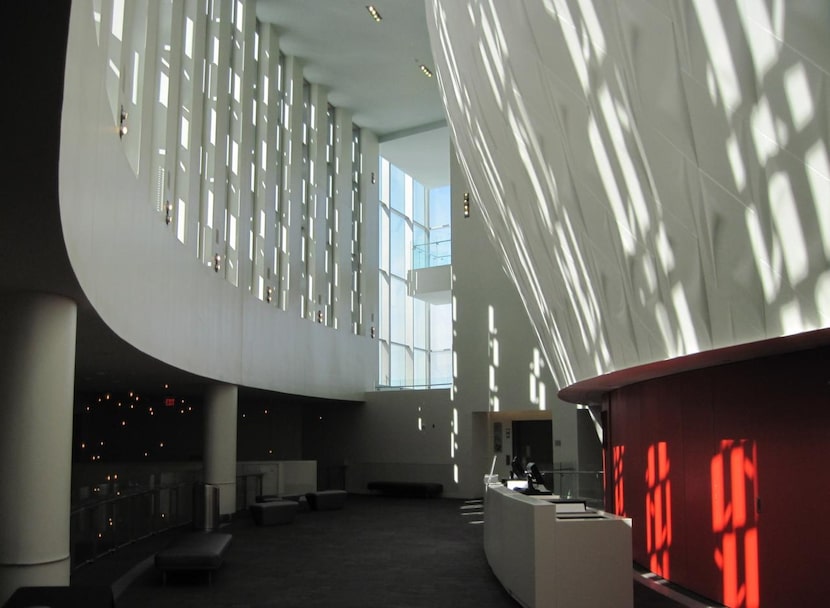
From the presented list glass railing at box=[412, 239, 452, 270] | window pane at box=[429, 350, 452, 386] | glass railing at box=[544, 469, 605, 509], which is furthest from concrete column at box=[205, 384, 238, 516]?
window pane at box=[429, 350, 452, 386]

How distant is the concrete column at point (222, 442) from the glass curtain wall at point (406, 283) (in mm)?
13002

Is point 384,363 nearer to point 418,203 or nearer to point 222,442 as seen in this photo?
point 418,203

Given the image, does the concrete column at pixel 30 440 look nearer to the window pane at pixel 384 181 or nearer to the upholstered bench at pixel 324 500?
the upholstered bench at pixel 324 500

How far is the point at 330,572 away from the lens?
12633 millimetres

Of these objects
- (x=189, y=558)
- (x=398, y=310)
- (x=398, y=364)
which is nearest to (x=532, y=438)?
(x=398, y=364)

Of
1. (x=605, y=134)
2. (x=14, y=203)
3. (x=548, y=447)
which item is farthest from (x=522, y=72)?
(x=548, y=447)

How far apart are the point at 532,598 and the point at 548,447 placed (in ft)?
64.7

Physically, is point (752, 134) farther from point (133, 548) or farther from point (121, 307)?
point (133, 548)

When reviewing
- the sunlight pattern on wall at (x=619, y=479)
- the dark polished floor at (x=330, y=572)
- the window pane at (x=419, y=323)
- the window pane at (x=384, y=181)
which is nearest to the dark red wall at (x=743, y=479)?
the dark polished floor at (x=330, y=572)

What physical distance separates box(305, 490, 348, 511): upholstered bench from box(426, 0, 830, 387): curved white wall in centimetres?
1290

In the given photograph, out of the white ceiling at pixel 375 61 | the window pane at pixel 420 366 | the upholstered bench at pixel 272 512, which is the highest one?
the white ceiling at pixel 375 61

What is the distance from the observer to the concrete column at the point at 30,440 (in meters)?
8.95

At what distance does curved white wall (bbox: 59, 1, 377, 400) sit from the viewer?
289 inches

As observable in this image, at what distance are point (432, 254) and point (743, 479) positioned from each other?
23331 millimetres
